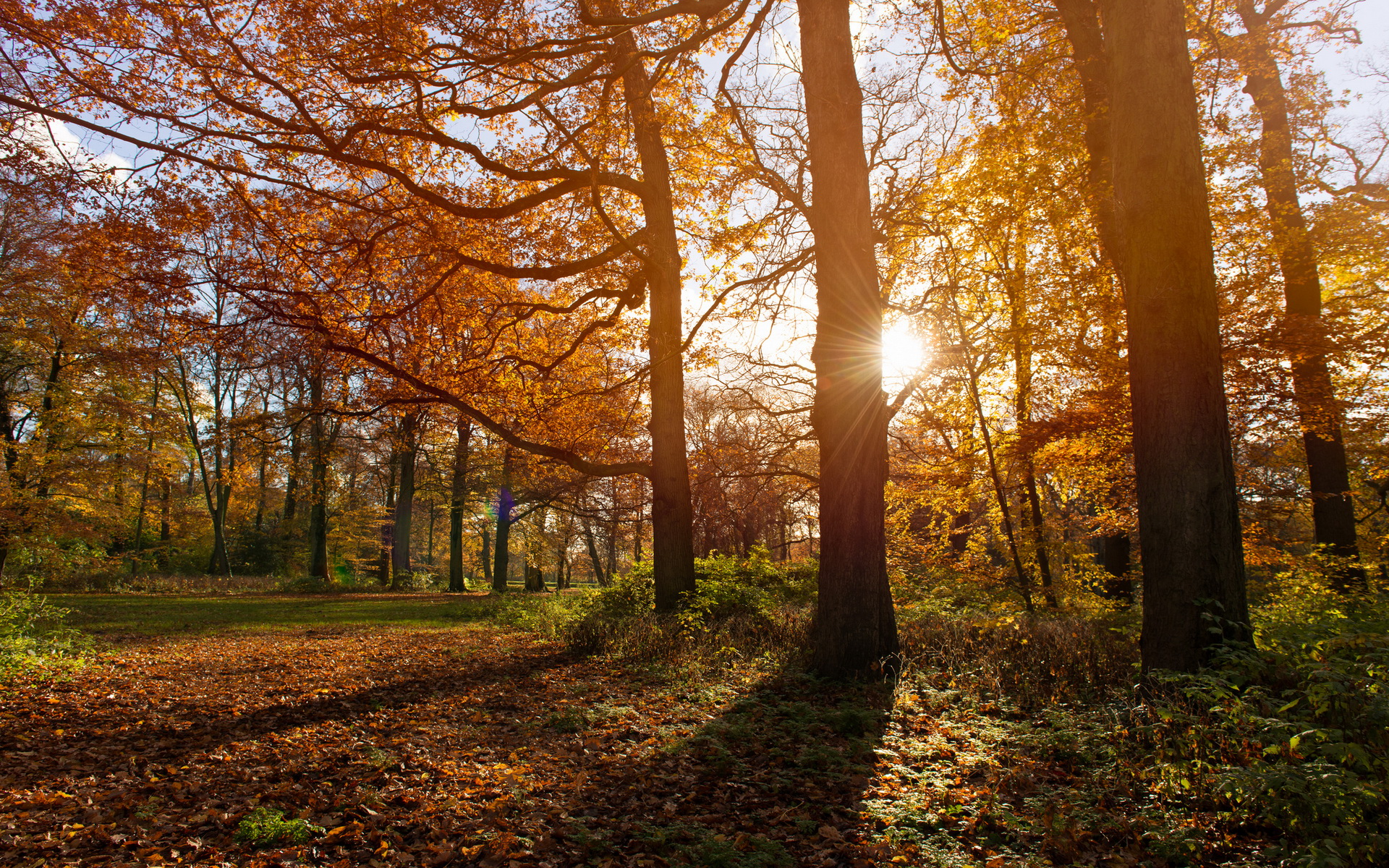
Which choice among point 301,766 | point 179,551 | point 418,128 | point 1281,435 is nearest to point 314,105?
point 418,128

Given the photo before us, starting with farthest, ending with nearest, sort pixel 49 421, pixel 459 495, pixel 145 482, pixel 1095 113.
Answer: pixel 459 495 < pixel 145 482 < pixel 49 421 < pixel 1095 113

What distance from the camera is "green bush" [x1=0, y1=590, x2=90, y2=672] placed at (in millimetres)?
6258

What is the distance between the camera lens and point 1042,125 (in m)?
8.73

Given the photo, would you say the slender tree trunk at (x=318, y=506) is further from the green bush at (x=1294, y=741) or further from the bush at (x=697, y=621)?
the green bush at (x=1294, y=741)

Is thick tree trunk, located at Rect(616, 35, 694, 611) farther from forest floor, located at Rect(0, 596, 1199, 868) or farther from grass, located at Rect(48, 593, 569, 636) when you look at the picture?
grass, located at Rect(48, 593, 569, 636)

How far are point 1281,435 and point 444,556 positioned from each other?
193 ft

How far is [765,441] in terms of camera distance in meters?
14.5

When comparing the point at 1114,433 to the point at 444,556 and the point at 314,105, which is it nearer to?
the point at 314,105

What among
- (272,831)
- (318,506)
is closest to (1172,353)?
(272,831)

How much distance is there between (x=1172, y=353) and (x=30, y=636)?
453 inches

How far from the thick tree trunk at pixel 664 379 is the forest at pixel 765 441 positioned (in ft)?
0.23

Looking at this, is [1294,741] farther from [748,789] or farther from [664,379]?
[664,379]

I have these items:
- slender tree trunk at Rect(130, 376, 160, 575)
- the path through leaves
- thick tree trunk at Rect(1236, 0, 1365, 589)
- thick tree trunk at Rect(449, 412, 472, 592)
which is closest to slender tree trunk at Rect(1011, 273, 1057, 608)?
thick tree trunk at Rect(1236, 0, 1365, 589)

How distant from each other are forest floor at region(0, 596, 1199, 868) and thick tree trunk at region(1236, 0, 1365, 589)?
7.92 metres
